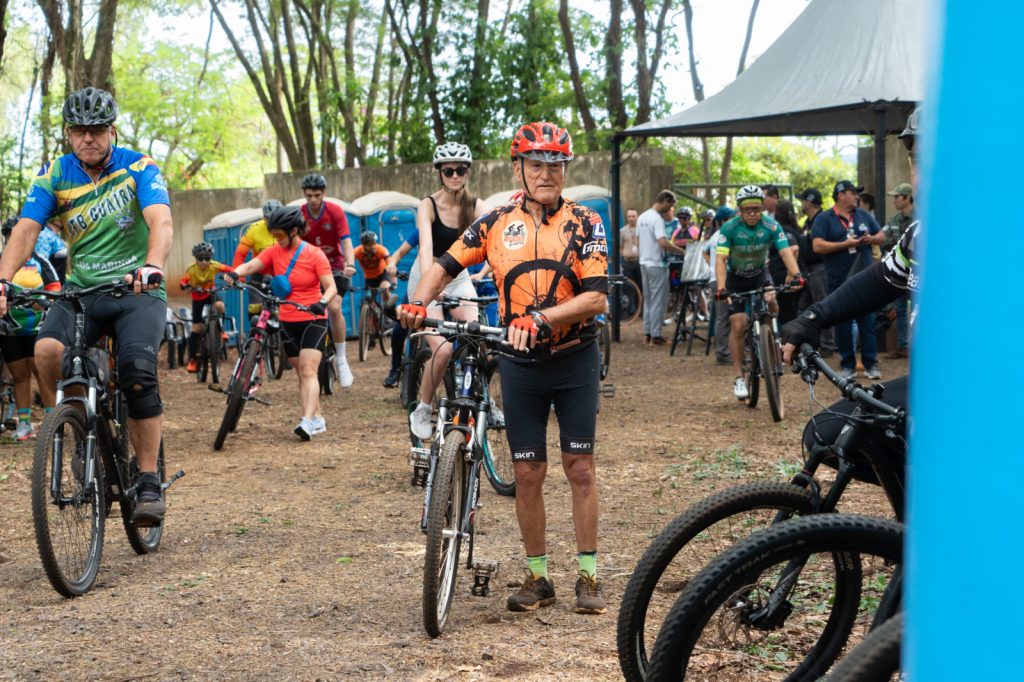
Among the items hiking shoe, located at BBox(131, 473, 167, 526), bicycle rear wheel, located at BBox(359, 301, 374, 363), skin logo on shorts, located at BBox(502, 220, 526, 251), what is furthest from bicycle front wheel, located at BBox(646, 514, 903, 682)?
bicycle rear wheel, located at BBox(359, 301, 374, 363)

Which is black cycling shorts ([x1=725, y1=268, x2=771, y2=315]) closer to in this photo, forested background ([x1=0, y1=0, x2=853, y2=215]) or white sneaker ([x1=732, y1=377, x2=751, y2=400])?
white sneaker ([x1=732, y1=377, x2=751, y2=400])

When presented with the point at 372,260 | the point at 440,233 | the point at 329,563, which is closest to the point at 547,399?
the point at 329,563

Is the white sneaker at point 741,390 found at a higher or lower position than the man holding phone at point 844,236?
lower

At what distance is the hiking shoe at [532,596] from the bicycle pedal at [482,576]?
6.3 inches

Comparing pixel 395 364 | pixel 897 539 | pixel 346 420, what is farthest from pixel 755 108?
pixel 897 539

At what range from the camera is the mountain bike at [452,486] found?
483cm

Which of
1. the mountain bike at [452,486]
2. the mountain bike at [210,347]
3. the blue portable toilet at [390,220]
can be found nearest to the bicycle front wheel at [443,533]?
the mountain bike at [452,486]

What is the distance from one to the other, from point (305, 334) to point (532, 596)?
17.1 feet

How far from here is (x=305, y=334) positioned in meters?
10.1

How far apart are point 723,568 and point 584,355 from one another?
201 centimetres

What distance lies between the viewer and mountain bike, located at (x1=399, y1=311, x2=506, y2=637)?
483 centimetres

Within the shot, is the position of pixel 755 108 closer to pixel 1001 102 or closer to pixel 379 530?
pixel 379 530

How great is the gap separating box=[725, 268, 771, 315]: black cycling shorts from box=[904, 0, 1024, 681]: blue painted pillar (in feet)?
33.8

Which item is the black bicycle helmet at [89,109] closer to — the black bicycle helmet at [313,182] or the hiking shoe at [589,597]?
the hiking shoe at [589,597]
